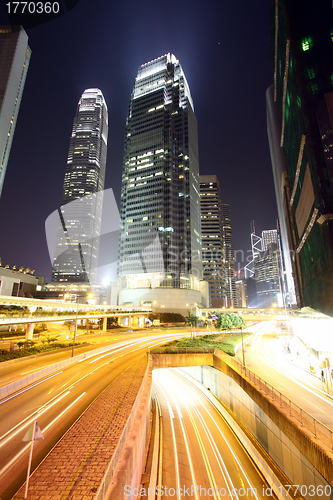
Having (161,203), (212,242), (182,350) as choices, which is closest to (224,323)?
(182,350)

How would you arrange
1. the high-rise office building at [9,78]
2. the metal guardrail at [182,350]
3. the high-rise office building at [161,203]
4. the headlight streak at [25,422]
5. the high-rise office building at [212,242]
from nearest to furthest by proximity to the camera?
the headlight streak at [25,422], the metal guardrail at [182,350], the high-rise office building at [9,78], the high-rise office building at [161,203], the high-rise office building at [212,242]

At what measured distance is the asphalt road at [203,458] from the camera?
1539 cm

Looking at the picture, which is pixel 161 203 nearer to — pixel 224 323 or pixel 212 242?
pixel 212 242

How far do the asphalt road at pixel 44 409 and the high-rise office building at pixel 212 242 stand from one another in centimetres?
14841

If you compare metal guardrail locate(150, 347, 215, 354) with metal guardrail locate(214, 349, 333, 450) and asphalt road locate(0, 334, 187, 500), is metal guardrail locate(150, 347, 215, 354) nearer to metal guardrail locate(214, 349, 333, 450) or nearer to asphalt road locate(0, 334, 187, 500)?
asphalt road locate(0, 334, 187, 500)

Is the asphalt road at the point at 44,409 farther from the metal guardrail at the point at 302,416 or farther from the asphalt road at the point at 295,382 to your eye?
the asphalt road at the point at 295,382

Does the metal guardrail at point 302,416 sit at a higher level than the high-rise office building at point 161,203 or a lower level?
lower

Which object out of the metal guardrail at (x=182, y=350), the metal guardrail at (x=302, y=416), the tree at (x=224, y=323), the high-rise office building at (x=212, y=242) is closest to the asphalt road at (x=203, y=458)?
the metal guardrail at (x=302, y=416)

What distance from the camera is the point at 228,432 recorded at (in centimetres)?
2281

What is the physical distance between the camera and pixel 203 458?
18.6m

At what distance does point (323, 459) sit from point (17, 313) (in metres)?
35.9

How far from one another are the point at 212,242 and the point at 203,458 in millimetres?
167270

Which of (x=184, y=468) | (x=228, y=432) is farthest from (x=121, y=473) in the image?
(x=228, y=432)

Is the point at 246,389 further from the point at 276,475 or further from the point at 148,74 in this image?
the point at 148,74
